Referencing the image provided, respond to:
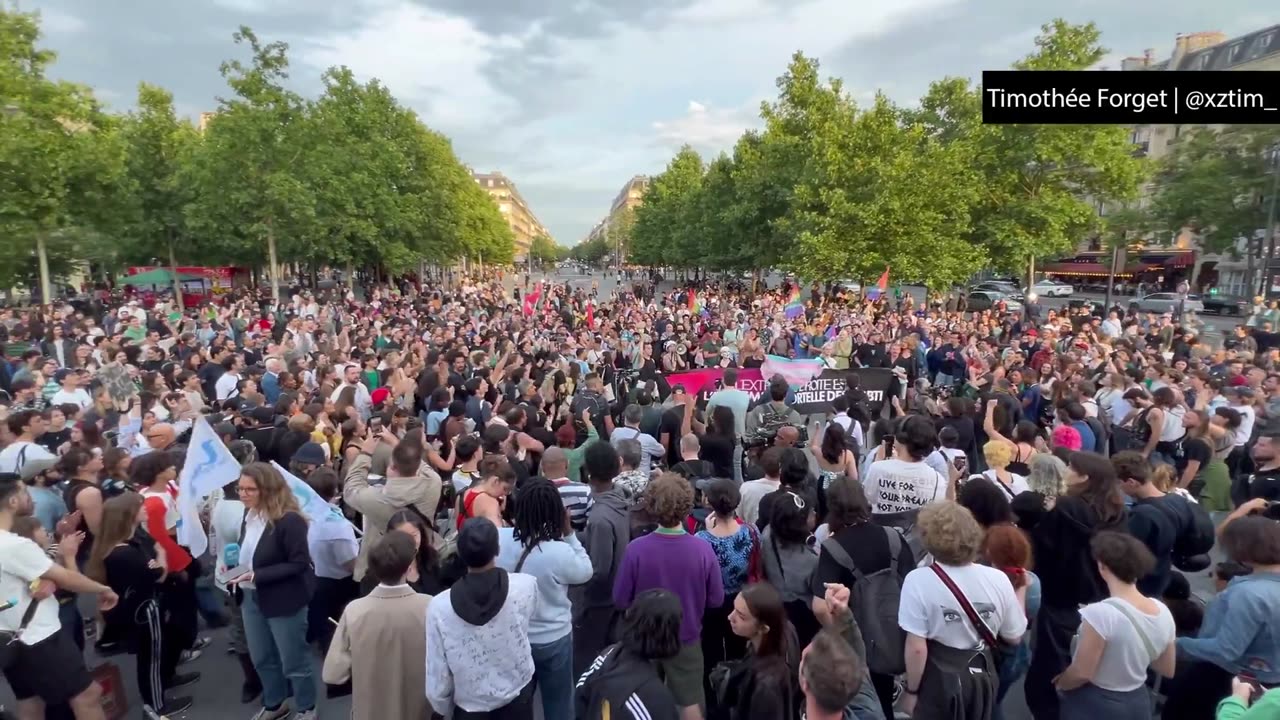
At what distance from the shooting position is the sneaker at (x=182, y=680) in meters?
4.91

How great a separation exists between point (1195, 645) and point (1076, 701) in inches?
23.1

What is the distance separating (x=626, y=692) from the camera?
256cm

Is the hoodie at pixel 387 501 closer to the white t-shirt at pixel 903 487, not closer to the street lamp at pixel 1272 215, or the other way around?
the white t-shirt at pixel 903 487

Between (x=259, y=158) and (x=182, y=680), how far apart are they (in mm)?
25118

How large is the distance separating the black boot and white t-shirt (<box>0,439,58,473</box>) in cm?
242

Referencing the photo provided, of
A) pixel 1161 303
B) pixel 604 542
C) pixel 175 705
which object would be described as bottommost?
pixel 175 705

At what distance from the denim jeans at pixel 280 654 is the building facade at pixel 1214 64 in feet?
156

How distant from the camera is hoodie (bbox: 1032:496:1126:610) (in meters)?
3.96

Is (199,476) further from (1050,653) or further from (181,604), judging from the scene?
(1050,653)

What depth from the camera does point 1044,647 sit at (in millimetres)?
4047

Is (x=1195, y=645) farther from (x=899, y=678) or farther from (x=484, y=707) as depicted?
(x=484, y=707)

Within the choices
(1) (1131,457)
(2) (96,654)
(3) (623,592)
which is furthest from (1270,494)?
(2) (96,654)

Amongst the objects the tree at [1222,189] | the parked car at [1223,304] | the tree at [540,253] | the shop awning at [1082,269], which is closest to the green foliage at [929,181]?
the tree at [1222,189]

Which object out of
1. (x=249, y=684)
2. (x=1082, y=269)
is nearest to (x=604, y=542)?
(x=249, y=684)
